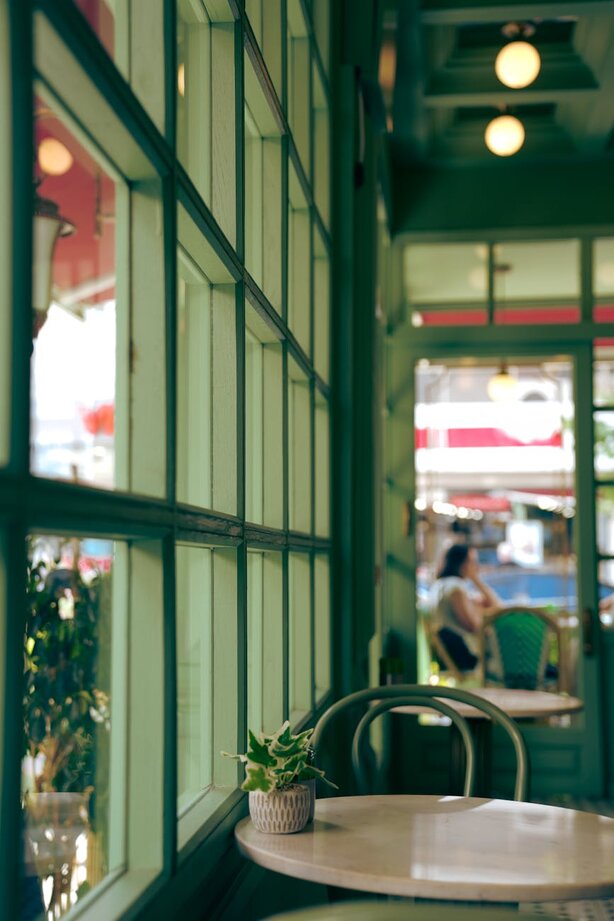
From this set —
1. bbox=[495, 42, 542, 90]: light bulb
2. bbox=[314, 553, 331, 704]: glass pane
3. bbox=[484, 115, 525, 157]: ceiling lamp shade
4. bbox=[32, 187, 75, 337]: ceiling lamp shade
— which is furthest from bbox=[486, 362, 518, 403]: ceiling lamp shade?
bbox=[32, 187, 75, 337]: ceiling lamp shade

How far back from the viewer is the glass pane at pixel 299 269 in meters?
2.57

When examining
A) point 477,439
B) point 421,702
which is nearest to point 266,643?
point 421,702

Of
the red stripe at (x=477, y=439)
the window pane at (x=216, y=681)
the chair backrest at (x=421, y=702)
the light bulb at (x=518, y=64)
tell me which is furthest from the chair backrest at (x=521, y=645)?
the window pane at (x=216, y=681)

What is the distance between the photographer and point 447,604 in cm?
591

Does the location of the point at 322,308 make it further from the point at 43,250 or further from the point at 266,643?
the point at 43,250

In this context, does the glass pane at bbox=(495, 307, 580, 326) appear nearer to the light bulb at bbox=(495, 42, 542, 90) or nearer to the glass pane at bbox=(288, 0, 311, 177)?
the light bulb at bbox=(495, 42, 542, 90)

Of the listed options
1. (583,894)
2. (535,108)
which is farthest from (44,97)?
(535,108)

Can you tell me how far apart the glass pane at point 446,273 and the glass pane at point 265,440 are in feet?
12.4

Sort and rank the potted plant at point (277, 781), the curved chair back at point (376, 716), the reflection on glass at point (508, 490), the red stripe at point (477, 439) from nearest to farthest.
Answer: the potted plant at point (277, 781), the curved chair back at point (376, 716), the reflection on glass at point (508, 490), the red stripe at point (477, 439)

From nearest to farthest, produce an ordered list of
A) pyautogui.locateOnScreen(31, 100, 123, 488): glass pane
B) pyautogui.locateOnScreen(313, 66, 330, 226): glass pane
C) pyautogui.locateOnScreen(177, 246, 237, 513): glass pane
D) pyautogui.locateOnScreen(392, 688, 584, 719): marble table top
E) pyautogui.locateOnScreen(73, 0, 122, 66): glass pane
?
pyautogui.locateOnScreen(31, 100, 123, 488): glass pane, pyautogui.locateOnScreen(73, 0, 122, 66): glass pane, pyautogui.locateOnScreen(177, 246, 237, 513): glass pane, pyautogui.locateOnScreen(313, 66, 330, 226): glass pane, pyautogui.locateOnScreen(392, 688, 584, 719): marble table top

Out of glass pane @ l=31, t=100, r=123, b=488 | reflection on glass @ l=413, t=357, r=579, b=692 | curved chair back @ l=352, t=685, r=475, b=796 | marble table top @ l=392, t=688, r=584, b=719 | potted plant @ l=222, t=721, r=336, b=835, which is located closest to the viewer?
glass pane @ l=31, t=100, r=123, b=488

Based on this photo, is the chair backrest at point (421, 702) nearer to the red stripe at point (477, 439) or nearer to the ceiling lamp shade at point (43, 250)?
the ceiling lamp shade at point (43, 250)

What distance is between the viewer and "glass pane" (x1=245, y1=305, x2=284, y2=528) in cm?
218

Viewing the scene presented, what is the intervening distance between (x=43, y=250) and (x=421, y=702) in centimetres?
167
